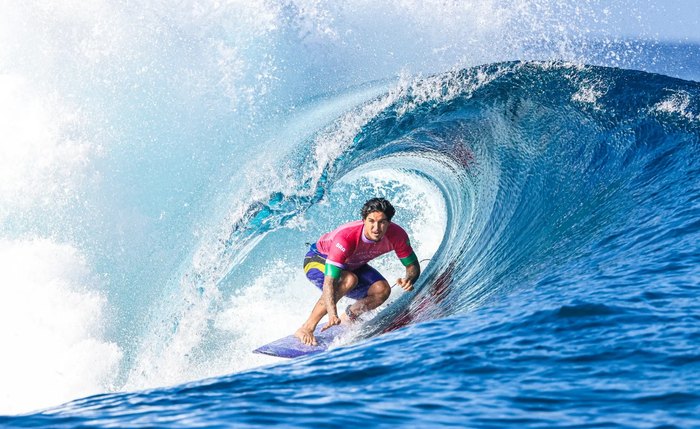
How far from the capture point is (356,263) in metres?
6.51

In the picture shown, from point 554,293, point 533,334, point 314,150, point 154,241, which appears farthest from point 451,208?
point 533,334

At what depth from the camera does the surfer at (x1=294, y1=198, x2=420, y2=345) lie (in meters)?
5.95

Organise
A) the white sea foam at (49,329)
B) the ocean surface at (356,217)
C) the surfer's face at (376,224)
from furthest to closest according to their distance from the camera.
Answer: the white sea foam at (49,329) < the surfer's face at (376,224) < the ocean surface at (356,217)

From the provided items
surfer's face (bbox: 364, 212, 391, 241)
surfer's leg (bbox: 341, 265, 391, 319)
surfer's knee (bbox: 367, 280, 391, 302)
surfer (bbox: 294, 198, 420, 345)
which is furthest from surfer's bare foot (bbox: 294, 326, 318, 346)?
surfer's face (bbox: 364, 212, 391, 241)

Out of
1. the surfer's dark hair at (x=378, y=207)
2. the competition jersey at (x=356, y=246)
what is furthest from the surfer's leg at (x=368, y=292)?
the surfer's dark hair at (x=378, y=207)

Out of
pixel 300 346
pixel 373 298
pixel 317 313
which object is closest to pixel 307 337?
pixel 300 346

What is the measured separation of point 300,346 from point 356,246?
1013 millimetres

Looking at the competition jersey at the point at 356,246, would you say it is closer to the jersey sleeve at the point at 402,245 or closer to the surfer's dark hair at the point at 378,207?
the jersey sleeve at the point at 402,245

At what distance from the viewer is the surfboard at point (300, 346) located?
6012mm

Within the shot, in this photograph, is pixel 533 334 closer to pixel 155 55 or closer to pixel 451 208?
pixel 451 208

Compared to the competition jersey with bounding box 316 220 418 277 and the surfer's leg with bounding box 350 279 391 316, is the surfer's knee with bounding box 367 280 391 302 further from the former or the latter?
the competition jersey with bounding box 316 220 418 277

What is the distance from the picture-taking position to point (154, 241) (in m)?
9.63

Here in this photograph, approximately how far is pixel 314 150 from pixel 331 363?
5.07 m

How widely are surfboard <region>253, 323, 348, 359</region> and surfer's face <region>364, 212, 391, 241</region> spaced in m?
0.97
